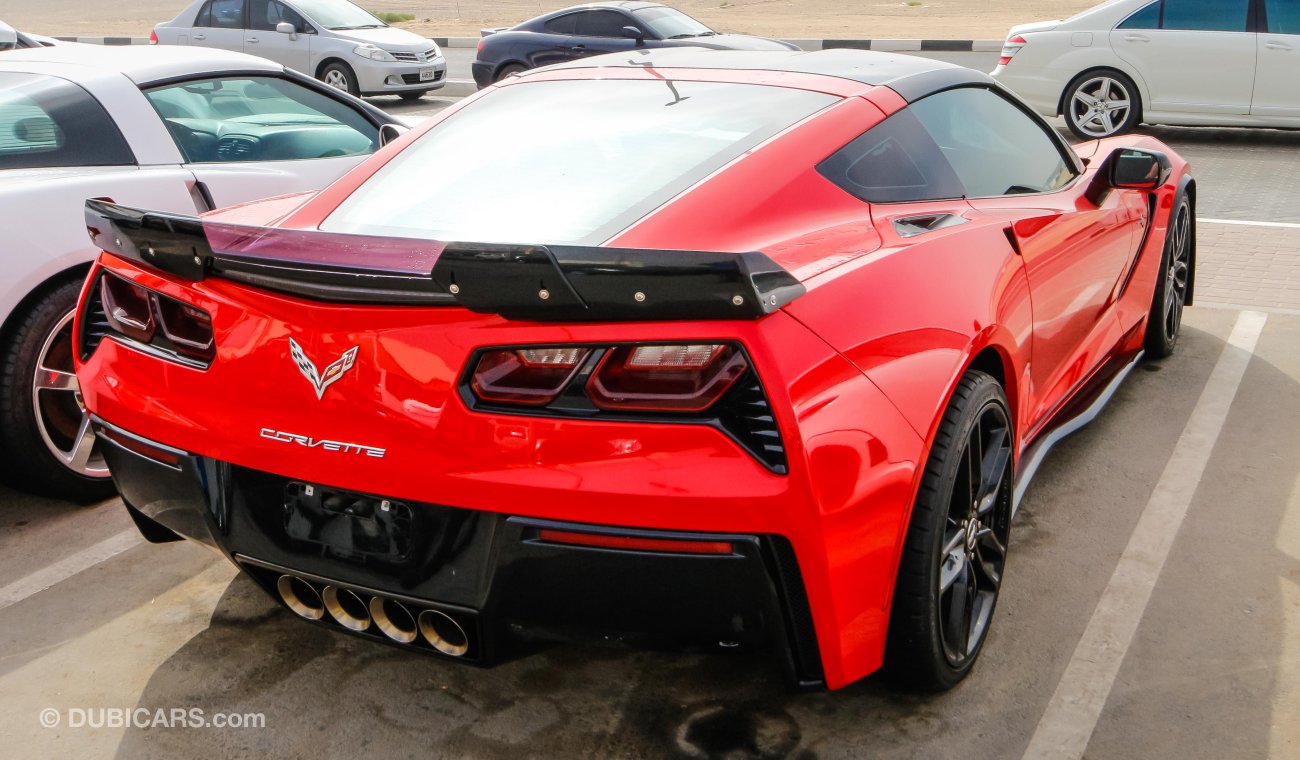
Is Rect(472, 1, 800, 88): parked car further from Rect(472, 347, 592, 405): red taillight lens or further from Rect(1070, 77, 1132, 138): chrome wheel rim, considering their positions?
Rect(472, 347, 592, 405): red taillight lens

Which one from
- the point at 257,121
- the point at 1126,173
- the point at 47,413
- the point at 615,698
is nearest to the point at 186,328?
the point at 615,698

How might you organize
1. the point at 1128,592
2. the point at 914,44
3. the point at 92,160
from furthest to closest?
1. the point at 914,44
2. the point at 92,160
3. the point at 1128,592

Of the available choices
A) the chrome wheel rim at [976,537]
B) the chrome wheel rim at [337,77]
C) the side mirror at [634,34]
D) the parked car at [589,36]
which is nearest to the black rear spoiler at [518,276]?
the chrome wheel rim at [976,537]

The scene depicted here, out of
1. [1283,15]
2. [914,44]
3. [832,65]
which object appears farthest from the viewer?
[914,44]

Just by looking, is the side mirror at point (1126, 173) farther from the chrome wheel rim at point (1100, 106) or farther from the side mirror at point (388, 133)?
the chrome wheel rim at point (1100, 106)

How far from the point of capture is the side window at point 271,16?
1562cm

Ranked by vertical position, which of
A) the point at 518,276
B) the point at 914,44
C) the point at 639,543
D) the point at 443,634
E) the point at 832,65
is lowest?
the point at 914,44

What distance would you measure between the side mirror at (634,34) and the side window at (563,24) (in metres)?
0.79

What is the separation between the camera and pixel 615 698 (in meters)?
2.94

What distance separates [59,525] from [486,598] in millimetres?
2210

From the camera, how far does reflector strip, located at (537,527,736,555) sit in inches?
89.2

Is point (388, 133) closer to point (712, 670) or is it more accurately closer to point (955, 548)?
point (712, 670)

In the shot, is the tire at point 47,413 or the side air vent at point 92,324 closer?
the side air vent at point 92,324

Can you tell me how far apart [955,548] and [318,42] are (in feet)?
46.5
